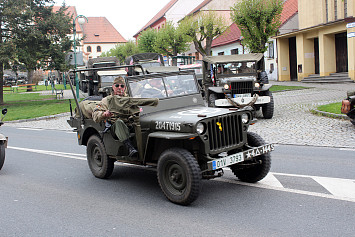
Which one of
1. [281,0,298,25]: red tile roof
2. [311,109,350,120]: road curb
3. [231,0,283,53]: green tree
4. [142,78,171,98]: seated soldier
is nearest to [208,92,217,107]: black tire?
[311,109,350,120]: road curb

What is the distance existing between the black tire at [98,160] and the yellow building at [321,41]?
2497cm

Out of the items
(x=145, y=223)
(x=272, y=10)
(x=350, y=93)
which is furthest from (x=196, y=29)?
(x=145, y=223)

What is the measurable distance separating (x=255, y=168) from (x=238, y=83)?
946 centimetres

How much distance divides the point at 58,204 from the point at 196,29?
35973 mm

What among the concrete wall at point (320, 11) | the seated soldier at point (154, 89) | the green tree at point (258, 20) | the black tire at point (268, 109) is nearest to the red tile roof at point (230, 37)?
the concrete wall at point (320, 11)

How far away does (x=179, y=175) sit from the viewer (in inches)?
217

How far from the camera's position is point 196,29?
40375 mm

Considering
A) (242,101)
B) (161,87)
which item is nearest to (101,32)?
(242,101)

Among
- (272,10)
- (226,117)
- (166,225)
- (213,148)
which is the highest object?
(272,10)

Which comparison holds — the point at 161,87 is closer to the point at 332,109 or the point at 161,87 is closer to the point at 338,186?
the point at 338,186

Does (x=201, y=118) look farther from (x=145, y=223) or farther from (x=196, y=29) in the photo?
(x=196, y=29)

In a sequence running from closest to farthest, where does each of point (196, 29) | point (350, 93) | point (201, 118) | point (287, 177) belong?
point (201, 118), point (287, 177), point (350, 93), point (196, 29)

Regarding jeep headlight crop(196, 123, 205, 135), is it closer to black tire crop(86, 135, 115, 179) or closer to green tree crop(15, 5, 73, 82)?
black tire crop(86, 135, 115, 179)

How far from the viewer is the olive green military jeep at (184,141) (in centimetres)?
539
